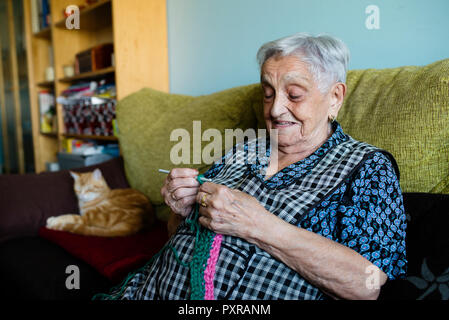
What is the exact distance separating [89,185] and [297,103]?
1163mm

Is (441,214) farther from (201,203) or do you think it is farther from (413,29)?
(413,29)

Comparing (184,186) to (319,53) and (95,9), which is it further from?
(95,9)

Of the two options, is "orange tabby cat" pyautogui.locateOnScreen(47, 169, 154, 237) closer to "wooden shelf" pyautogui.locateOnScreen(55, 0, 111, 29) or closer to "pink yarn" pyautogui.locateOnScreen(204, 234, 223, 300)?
"pink yarn" pyautogui.locateOnScreen(204, 234, 223, 300)

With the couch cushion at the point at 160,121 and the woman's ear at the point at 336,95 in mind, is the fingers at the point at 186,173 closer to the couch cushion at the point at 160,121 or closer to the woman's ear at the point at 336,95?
the woman's ear at the point at 336,95

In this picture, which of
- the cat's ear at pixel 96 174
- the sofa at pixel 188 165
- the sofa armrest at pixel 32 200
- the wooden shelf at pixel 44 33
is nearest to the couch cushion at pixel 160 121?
the sofa at pixel 188 165

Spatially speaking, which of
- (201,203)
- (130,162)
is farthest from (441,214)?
(130,162)

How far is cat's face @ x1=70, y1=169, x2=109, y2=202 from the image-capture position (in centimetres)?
157

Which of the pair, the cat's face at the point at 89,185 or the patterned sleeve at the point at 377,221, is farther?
the cat's face at the point at 89,185

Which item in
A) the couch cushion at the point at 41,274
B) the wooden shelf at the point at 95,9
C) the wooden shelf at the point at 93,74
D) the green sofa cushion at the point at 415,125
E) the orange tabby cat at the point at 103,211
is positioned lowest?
the couch cushion at the point at 41,274

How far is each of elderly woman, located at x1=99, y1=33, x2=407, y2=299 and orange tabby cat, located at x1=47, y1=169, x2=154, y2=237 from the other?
55cm

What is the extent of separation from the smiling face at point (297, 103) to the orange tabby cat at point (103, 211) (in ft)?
2.84

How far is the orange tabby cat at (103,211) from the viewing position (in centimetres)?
144

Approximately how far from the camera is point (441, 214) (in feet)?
2.21
